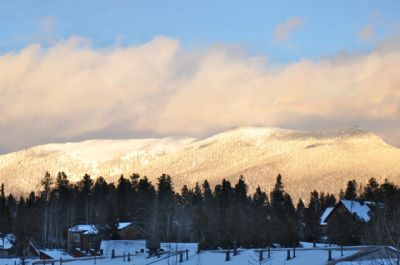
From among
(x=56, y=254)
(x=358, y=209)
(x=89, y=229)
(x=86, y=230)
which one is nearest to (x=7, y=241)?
(x=86, y=230)

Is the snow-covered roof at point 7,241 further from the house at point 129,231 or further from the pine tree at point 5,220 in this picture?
the house at point 129,231

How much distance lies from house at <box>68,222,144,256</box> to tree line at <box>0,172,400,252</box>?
1.83 m

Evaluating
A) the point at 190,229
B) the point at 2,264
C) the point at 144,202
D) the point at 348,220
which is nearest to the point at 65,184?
the point at 144,202

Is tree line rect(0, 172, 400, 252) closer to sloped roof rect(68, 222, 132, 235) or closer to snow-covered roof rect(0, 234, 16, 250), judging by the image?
snow-covered roof rect(0, 234, 16, 250)

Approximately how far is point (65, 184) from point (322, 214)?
173 ft

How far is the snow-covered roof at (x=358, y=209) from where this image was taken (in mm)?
101394

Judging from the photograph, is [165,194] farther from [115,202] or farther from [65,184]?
[65,184]

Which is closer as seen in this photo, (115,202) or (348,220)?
(348,220)

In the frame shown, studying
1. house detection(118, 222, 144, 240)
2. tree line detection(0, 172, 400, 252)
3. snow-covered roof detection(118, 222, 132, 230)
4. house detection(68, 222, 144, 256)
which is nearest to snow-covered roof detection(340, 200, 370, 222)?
tree line detection(0, 172, 400, 252)

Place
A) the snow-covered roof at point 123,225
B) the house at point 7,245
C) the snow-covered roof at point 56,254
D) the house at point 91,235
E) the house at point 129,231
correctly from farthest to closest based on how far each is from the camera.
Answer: the snow-covered roof at point 123,225 → the house at point 7,245 → the house at point 129,231 → the house at point 91,235 → the snow-covered roof at point 56,254

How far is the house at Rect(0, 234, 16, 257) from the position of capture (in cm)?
11116

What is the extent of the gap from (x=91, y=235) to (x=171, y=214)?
20.2 metres

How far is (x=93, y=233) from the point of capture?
11188cm

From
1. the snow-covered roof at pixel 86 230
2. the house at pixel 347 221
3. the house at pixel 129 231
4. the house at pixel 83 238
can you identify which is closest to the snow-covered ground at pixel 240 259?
the house at pixel 129 231
